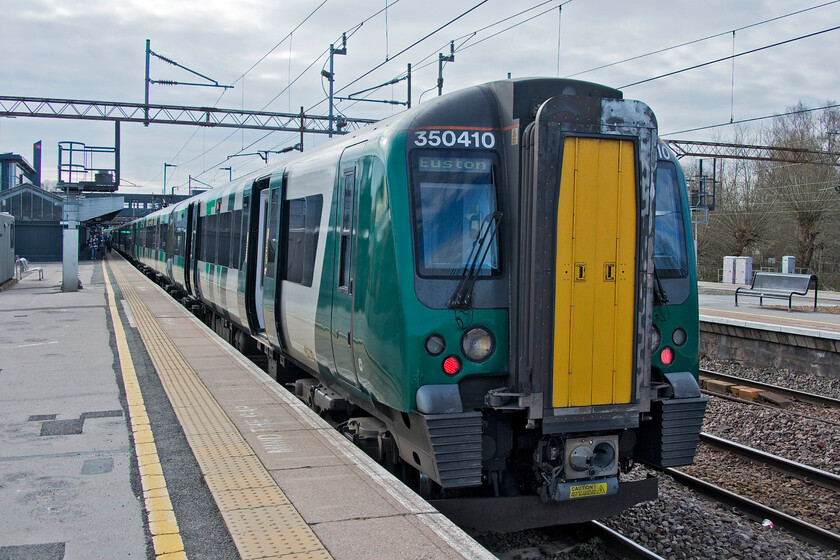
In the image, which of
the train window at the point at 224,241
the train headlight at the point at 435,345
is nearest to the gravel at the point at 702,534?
the train headlight at the point at 435,345

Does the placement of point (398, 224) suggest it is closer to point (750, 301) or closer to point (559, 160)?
point (559, 160)

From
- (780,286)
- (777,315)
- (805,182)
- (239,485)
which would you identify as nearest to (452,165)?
(239,485)

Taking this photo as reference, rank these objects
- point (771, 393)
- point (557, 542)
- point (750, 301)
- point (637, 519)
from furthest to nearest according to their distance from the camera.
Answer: point (750, 301) < point (771, 393) < point (637, 519) < point (557, 542)

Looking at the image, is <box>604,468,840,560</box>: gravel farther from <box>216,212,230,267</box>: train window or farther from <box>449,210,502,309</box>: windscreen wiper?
<box>216,212,230,267</box>: train window

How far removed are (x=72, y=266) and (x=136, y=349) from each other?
46.6 ft

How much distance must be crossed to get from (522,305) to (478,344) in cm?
41

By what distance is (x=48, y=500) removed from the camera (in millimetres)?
5148

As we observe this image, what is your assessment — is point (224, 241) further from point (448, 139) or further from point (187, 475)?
point (448, 139)

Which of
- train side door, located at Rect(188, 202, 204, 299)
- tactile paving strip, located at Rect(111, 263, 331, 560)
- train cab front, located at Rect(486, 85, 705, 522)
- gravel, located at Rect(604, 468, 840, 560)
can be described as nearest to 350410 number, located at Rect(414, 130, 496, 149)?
train cab front, located at Rect(486, 85, 705, 522)

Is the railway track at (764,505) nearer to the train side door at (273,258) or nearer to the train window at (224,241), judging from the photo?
the train side door at (273,258)

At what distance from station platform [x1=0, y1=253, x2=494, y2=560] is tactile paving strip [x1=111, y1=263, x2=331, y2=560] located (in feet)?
0.04

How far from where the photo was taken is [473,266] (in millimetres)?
5246

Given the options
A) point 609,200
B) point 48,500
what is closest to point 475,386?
point 609,200

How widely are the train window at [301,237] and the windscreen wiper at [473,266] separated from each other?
2337mm
